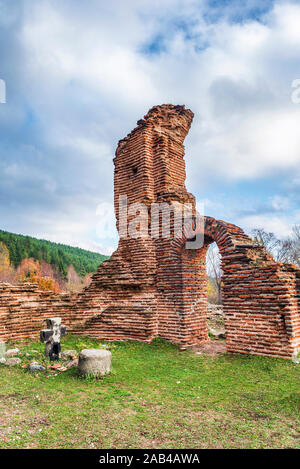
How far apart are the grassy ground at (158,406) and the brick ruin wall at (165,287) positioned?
1.07 meters

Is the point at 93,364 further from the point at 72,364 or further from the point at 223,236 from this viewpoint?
the point at 223,236

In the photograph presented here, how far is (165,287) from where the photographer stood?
8281 mm

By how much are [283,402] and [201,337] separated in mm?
4235

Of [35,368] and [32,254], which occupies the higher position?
[32,254]

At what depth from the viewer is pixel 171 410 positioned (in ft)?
12.7

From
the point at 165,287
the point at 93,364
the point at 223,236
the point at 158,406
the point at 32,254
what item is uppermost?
the point at 32,254

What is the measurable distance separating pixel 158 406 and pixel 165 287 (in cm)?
438

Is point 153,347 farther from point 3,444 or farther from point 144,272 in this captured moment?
point 3,444

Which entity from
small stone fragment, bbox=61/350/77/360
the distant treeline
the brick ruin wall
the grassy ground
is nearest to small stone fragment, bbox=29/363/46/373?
the grassy ground

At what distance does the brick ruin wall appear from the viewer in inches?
255

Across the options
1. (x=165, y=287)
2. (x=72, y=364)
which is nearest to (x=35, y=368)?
(x=72, y=364)

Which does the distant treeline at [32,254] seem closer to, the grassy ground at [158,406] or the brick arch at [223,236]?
the brick arch at [223,236]

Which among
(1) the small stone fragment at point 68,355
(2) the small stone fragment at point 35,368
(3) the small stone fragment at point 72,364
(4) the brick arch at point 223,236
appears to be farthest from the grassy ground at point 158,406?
(4) the brick arch at point 223,236

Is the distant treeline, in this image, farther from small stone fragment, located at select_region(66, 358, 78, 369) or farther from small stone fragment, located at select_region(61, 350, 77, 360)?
small stone fragment, located at select_region(66, 358, 78, 369)
